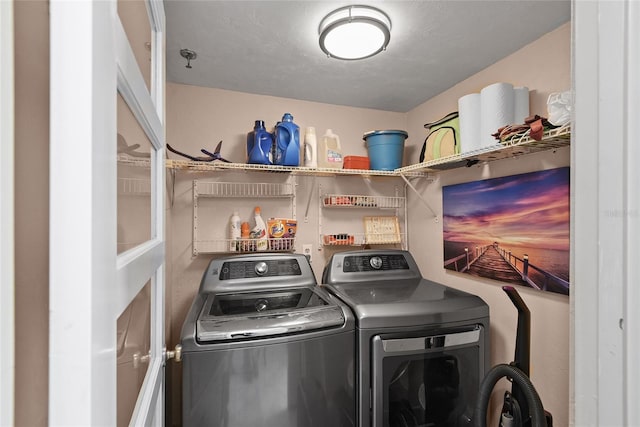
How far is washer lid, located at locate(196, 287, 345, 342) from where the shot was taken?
4.31 ft

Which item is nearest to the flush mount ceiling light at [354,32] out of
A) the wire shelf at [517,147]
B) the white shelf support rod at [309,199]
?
the wire shelf at [517,147]

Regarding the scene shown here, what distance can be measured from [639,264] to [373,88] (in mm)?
2059

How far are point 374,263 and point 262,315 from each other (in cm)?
100

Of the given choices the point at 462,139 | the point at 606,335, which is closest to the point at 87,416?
the point at 606,335

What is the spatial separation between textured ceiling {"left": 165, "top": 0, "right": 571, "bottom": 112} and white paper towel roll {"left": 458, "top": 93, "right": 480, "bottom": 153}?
29cm

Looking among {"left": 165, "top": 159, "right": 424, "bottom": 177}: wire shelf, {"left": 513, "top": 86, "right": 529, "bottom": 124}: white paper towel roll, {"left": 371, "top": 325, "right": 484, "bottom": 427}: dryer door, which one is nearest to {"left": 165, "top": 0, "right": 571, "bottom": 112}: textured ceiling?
{"left": 513, "top": 86, "right": 529, "bottom": 124}: white paper towel roll

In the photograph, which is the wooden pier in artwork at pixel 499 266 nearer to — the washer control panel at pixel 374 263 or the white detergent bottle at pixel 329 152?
the washer control panel at pixel 374 263

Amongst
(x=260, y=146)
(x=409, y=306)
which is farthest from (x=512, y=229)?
(x=260, y=146)

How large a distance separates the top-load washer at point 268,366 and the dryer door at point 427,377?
156 millimetres

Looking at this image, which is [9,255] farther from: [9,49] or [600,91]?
[600,91]

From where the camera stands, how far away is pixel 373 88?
2.23 m

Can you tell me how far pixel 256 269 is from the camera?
1932 mm

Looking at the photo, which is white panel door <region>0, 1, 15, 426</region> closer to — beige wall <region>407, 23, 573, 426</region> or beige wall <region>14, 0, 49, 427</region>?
beige wall <region>14, 0, 49, 427</region>

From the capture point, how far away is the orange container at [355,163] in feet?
7.58
